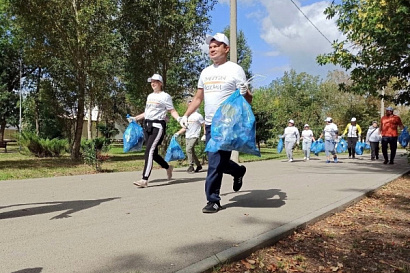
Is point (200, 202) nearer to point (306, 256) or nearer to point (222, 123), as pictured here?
point (222, 123)

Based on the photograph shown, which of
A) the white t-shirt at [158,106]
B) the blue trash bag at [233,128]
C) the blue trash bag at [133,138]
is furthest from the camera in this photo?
the blue trash bag at [133,138]

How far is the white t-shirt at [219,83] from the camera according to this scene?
5246 mm

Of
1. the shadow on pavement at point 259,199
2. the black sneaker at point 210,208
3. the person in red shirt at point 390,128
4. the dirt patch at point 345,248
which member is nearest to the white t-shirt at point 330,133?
the person in red shirt at point 390,128

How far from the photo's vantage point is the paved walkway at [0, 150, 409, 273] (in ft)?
Answer: 11.0

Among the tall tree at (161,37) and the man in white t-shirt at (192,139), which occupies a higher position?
the tall tree at (161,37)

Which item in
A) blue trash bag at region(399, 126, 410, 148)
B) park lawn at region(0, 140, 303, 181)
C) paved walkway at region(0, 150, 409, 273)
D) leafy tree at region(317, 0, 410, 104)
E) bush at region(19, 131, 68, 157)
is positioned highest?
leafy tree at region(317, 0, 410, 104)

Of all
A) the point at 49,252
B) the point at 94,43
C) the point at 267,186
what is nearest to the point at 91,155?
the point at 267,186

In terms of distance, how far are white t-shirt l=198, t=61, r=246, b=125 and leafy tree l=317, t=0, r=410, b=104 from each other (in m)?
5.85

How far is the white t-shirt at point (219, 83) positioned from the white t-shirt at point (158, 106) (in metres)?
2.42

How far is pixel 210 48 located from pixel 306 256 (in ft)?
9.60

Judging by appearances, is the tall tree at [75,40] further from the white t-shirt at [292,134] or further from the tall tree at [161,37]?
the white t-shirt at [292,134]

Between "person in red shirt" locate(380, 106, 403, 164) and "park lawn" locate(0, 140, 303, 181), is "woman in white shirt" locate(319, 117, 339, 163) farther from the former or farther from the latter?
"park lawn" locate(0, 140, 303, 181)

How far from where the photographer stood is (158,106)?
7.68 metres

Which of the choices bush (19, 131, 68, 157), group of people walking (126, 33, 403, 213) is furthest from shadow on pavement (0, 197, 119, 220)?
bush (19, 131, 68, 157)
